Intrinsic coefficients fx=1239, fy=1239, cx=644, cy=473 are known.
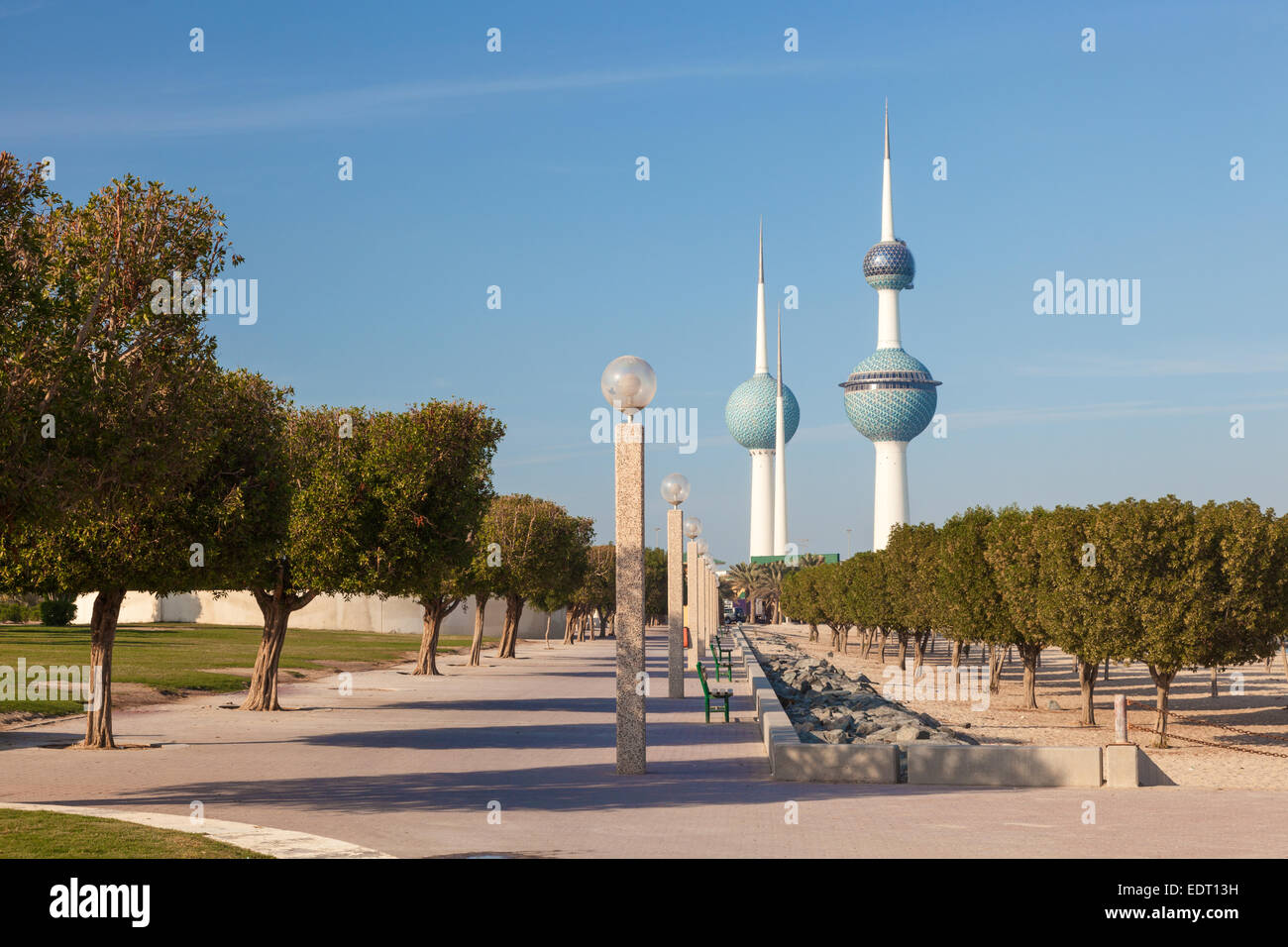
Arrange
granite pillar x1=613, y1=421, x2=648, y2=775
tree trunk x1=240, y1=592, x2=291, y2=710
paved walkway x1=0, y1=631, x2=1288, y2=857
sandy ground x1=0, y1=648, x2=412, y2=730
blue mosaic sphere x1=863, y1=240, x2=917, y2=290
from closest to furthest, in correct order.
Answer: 1. paved walkway x1=0, y1=631, x2=1288, y2=857
2. granite pillar x1=613, y1=421, x2=648, y2=775
3. sandy ground x1=0, y1=648, x2=412, y2=730
4. tree trunk x1=240, y1=592, x2=291, y2=710
5. blue mosaic sphere x1=863, y1=240, x2=917, y2=290

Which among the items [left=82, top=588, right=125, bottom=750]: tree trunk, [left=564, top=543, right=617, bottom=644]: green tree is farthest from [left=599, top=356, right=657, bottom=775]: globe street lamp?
[left=564, top=543, right=617, bottom=644]: green tree

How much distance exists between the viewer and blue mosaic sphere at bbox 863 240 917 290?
643 feet

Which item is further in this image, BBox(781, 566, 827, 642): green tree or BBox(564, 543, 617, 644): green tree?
BBox(781, 566, 827, 642): green tree

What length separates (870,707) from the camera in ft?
96.9

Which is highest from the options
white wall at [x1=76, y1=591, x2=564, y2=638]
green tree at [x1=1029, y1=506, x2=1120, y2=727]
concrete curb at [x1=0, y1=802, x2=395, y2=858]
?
green tree at [x1=1029, y1=506, x2=1120, y2=727]

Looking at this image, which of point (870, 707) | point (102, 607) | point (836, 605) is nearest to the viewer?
point (102, 607)

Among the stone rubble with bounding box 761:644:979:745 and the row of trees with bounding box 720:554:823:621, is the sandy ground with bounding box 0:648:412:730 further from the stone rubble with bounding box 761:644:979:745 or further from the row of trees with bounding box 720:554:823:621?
the row of trees with bounding box 720:554:823:621

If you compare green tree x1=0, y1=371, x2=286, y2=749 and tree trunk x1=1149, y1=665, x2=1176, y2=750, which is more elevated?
green tree x1=0, y1=371, x2=286, y2=749

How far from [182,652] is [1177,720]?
34.3 m

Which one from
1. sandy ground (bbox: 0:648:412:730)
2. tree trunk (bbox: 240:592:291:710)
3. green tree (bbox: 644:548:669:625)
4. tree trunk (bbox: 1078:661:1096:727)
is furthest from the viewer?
green tree (bbox: 644:548:669:625)

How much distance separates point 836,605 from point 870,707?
4628 centimetres

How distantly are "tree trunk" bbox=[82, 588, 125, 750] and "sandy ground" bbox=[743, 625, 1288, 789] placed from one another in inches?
680
